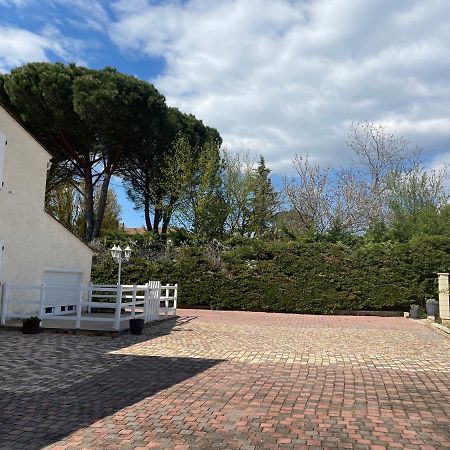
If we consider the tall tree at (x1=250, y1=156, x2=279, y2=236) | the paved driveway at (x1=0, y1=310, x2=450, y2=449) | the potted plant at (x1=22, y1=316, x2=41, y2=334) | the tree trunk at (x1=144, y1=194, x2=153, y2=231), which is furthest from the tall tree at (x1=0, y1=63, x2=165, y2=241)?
the paved driveway at (x1=0, y1=310, x2=450, y2=449)

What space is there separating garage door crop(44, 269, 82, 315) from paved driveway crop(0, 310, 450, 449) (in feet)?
13.2

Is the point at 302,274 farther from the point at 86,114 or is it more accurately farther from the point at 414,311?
the point at 86,114

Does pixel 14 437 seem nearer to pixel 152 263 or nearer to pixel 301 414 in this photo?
pixel 301 414

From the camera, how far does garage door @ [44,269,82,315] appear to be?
1452cm

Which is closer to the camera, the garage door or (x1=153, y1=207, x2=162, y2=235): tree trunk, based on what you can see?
the garage door

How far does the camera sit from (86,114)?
85.7 ft

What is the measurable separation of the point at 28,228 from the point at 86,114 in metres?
14.3

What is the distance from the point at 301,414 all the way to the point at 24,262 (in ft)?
36.0

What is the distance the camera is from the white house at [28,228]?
12.7 meters

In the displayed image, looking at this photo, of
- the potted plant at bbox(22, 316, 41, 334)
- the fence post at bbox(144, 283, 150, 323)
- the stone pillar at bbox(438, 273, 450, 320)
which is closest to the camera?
the potted plant at bbox(22, 316, 41, 334)

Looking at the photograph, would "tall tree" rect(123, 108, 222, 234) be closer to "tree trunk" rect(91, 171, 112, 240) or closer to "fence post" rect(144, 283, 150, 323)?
"tree trunk" rect(91, 171, 112, 240)

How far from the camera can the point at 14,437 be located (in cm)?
401

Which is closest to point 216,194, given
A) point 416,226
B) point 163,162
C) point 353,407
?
point 163,162

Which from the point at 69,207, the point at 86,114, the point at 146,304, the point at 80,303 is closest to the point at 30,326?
the point at 80,303
